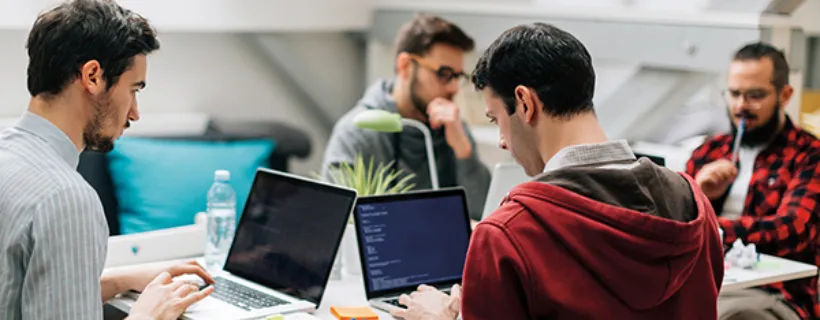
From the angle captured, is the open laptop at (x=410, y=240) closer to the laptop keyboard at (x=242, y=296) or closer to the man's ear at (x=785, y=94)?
the laptop keyboard at (x=242, y=296)

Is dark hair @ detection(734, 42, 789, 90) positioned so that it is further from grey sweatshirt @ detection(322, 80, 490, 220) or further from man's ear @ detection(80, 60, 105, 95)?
man's ear @ detection(80, 60, 105, 95)

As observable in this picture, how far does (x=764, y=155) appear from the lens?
3.56 m

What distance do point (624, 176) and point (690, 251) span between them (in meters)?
0.18

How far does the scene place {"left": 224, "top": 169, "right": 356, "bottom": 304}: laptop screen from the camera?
8.52ft

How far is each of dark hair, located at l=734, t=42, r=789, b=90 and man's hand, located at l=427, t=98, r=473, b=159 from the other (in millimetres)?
972

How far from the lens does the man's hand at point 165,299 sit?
2.31 m

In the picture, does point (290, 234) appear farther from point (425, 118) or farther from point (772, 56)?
point (772, 56)

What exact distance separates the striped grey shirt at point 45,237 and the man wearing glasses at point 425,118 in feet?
6.24

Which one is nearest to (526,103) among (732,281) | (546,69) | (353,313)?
(546,69)

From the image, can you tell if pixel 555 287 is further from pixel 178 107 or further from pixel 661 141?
pixel 661 141

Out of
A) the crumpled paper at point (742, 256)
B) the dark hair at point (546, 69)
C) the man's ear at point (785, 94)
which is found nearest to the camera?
the dark hair at point (546, 69)

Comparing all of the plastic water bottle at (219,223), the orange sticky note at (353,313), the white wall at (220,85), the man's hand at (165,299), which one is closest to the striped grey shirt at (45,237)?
the man's hand at (165,299)

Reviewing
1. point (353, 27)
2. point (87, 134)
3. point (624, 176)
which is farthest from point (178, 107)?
point (624, 176)

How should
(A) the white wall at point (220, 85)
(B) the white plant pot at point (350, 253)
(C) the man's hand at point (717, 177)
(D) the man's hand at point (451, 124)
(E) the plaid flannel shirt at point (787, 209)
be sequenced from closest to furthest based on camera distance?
1. (B) the white plant pot at point (350, 253)
2. (E) the plaid flannel shirt at point (787, 209)
3. (C) the man's hand at point (717, 177)
4. (D) the man's hand at point (451, 124)
5. (A) the white wall at point (220, 85)
